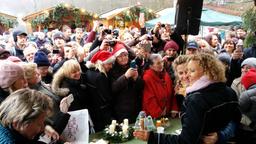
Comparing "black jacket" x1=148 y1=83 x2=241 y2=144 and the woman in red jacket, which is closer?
"black jacket" x1=148 y1=83 x2=241 y2=144

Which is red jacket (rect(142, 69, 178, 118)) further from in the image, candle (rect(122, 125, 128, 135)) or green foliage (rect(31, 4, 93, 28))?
green foliage (rect(31, 4, 93, 28))

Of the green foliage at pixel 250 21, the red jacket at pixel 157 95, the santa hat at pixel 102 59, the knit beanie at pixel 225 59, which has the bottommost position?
the red jacket at pixel 157 95

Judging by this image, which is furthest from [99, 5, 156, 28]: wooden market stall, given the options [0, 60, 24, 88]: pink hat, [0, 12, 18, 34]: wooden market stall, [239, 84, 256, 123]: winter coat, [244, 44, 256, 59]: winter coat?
[0, 60, 24, 88]: pink hat

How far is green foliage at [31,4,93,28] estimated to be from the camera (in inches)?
551

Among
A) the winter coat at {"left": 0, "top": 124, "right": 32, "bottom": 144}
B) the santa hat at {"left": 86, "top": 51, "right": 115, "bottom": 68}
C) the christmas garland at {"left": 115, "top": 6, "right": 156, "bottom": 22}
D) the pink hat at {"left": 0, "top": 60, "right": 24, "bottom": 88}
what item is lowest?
the winter coat at {"left": 0, "top": 124, "right": 32, "bottom": 144}

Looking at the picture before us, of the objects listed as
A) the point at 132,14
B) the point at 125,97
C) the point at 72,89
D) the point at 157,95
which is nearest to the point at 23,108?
the point at 72,89

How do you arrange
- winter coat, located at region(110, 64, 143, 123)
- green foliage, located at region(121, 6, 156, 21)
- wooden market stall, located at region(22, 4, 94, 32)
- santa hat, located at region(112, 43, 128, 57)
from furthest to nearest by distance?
1. green foliage, located at region(121, 6, 156, 21)
2. wooden market stall, located at region(22, 4, 94, 32)
3. santa hat, located at region(112, 43, 128, 57)
4. winter coat, located at region(110, 64, 143, 123)

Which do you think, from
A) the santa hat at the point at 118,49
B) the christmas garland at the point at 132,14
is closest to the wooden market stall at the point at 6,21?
the christmas garland at the point at 132,14

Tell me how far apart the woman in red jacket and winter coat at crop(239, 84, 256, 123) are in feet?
2.79

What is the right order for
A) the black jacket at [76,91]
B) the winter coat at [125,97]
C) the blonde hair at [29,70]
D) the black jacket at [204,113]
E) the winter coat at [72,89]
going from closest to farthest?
the black jacket at [204,113] < the blonde hair at [29,70] < the winter coat at [72,89] < the black jacket at [76,91] < the winter coat at [125,97]

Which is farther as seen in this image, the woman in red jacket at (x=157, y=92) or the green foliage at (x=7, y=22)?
the green foliage at (x=7, y=22)

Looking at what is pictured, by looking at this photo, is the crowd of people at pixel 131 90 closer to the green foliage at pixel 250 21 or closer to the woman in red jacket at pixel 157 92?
the woman in red jacket at pixel 157 92

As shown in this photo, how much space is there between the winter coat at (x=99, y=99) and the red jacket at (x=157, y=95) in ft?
1.43

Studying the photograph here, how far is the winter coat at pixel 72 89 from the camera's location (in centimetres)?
300
